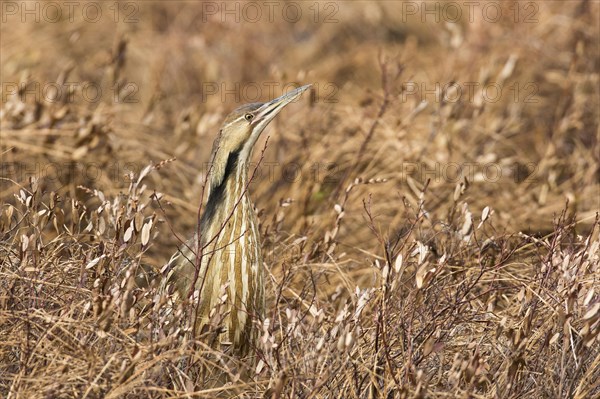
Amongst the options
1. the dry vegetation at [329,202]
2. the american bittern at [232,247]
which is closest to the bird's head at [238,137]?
the american bittern at [232,247]

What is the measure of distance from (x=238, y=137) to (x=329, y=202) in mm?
1420

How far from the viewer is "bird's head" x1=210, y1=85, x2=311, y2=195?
12.8 feet

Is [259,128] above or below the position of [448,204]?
above

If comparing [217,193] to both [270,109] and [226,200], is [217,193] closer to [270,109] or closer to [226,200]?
[226,200]

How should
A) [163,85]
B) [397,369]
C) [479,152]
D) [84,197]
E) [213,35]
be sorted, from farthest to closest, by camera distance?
1. [213,35]
2. [163,85]
3. [479,152]
4. [84,197]
5. [397,369]

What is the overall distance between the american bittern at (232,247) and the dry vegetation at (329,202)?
15 cm

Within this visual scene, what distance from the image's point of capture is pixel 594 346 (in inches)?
139

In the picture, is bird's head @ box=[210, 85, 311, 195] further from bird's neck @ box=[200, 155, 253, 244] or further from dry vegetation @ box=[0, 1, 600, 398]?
dry vegetation @ box=[0, 1, 600, 398]

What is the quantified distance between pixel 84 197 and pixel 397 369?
8.07 feet

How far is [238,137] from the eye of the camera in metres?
3.93

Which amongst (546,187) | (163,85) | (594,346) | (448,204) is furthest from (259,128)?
(163,85)

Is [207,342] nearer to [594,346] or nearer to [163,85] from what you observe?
[594,346]

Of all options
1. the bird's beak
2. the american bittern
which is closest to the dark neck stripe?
the american bittern

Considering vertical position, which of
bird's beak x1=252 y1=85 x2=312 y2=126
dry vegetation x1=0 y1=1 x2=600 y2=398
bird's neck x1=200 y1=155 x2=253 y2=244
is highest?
bird's beak x1=252 y1=85 x2=312 y2=126
